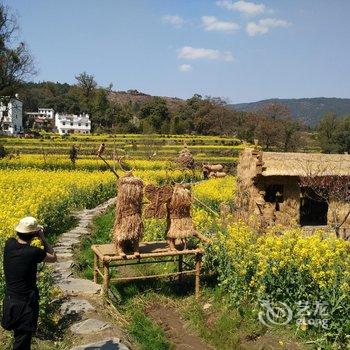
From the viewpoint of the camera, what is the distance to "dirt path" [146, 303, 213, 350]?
756 cm

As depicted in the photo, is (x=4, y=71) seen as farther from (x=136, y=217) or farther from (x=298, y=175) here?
(x=136, y=217)

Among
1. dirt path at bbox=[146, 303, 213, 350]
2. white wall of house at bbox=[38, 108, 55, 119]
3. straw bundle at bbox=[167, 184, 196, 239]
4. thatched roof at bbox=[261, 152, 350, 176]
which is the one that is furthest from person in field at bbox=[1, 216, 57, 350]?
white wall of house at bbox=[38, 108, 55, 119]

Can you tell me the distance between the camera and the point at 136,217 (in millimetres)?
8422

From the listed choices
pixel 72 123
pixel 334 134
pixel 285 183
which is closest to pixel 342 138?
pixel 334 134

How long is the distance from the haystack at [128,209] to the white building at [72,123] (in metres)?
90.5

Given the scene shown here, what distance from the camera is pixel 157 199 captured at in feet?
29.6

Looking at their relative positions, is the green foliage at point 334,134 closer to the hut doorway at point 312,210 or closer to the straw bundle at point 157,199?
the hut doorway at point 312,210

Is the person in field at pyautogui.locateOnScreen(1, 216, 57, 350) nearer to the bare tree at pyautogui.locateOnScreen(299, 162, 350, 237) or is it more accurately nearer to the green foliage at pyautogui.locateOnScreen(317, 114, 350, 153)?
the bare tree at pyautogui.locateOnScreen(299, 162, 350, 237)

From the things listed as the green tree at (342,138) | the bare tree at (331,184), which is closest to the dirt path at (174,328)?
the bare tree at (331,184)

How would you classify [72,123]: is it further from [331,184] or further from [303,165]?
[331,184]

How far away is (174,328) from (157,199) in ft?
7.76

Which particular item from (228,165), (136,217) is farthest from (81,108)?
(136,217)

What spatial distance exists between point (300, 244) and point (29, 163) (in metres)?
25.9

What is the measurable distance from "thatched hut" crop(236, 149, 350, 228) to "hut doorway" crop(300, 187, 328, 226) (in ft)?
4.54
